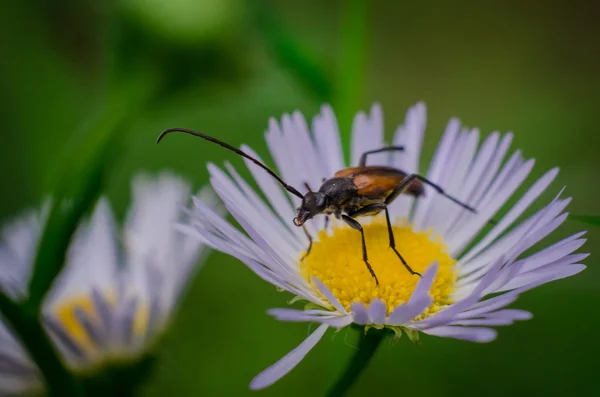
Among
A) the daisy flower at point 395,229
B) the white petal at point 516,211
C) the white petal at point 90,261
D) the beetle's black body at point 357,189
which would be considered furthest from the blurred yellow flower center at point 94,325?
the white petal at point 516,211

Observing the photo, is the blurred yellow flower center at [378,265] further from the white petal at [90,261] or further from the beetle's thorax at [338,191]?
the white petal at [90,261]

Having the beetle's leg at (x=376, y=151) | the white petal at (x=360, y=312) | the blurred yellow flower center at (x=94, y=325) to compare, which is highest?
the beetle's leg at (x=376, y=151)

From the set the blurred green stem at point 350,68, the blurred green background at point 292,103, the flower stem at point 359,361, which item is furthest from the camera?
the blurred green background at point 292,103

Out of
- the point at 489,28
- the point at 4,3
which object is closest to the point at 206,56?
the point at 4,3

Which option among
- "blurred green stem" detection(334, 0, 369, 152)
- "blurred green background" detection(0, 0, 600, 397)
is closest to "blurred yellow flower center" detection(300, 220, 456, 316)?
"blurred green background" detection(0, 0, 600, 397)

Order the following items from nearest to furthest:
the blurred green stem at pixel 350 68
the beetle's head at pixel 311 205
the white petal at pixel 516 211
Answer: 1. the white petal at pixel 516 211
2. the beetle's head at pixel 311 205
3. the blurred green stem at pixel 350 68

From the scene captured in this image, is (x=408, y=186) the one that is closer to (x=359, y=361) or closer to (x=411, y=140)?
(x=411, y=140)

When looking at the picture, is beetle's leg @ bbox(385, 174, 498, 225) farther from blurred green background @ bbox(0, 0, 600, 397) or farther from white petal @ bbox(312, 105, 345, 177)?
blurred green background @ bbox(0, 0, 600, 397)
